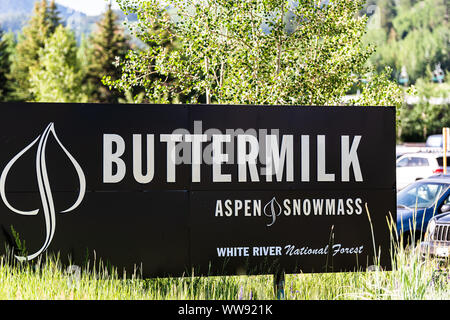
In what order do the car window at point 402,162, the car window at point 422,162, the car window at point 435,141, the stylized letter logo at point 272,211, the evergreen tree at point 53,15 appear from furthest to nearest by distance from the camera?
the evergreen tree at point 53,15
the car window at point 435,141
the car window at point 402,162
the car window at point 422,162
the stylized letter logo at point 272,211

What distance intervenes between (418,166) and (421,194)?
425 inches

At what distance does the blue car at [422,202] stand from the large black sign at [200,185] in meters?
4.44

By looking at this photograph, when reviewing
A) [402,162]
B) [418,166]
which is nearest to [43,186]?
[418,166]

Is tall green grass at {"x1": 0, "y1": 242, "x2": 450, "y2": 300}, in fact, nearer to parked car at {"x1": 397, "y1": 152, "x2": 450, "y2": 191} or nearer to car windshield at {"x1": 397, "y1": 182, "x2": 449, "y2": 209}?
car windshield at {"x1": 397, "y1": 182, "x2": 449, "y2": 209}

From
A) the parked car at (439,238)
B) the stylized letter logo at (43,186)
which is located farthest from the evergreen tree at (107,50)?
the stylized letter logo at (43,186)

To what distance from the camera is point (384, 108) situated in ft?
22.5

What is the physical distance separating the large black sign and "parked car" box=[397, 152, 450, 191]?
1525 centimetres

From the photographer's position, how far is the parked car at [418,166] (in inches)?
842

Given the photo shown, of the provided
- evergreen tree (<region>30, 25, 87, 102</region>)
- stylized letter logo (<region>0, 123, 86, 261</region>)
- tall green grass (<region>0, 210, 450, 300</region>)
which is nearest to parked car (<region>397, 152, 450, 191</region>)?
tall green grass (<region>0, 210, 450, 300</region>)

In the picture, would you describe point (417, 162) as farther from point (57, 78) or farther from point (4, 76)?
point (4, 76)

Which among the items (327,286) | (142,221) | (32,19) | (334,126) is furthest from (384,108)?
(32,19)

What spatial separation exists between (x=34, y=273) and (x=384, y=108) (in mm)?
4278

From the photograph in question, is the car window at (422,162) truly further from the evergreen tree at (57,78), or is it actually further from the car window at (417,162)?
the evergreen tree at (57,78)

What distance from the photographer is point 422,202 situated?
39.0 ft
